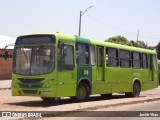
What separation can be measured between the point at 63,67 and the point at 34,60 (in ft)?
3.94

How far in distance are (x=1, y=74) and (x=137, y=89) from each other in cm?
2460

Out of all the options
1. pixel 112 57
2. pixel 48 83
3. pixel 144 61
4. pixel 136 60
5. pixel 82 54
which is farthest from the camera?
pixel 144 61

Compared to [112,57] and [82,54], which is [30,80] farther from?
[112,57]

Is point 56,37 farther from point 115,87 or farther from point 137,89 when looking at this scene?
point 137,89

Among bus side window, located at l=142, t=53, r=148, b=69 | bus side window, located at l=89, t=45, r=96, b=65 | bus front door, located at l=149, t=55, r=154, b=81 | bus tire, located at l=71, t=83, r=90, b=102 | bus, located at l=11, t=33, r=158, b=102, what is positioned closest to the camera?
bus, located at l=11, t=33, r=158, b=102

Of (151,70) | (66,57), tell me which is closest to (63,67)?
(66,57)

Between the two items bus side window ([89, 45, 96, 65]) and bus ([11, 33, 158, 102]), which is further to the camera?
bus side window ([89, 45, 96, 65])

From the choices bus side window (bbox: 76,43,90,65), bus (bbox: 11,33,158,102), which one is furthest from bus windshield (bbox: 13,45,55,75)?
bus side window (bbox: 76,43,90,65)

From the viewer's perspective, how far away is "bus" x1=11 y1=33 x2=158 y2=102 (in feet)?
58.3

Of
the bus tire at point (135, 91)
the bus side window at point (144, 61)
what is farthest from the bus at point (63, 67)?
the bus side window at point (144, 61)

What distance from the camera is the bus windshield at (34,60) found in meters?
17.8

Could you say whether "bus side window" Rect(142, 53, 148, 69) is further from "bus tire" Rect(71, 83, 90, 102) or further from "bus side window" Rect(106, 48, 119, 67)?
"bus tire" Rect(71, 83, 90, 102)

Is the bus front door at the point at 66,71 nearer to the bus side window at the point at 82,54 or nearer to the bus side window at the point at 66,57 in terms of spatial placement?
the bus side window at the point at 66,57

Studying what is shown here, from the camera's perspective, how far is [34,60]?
711 inches
